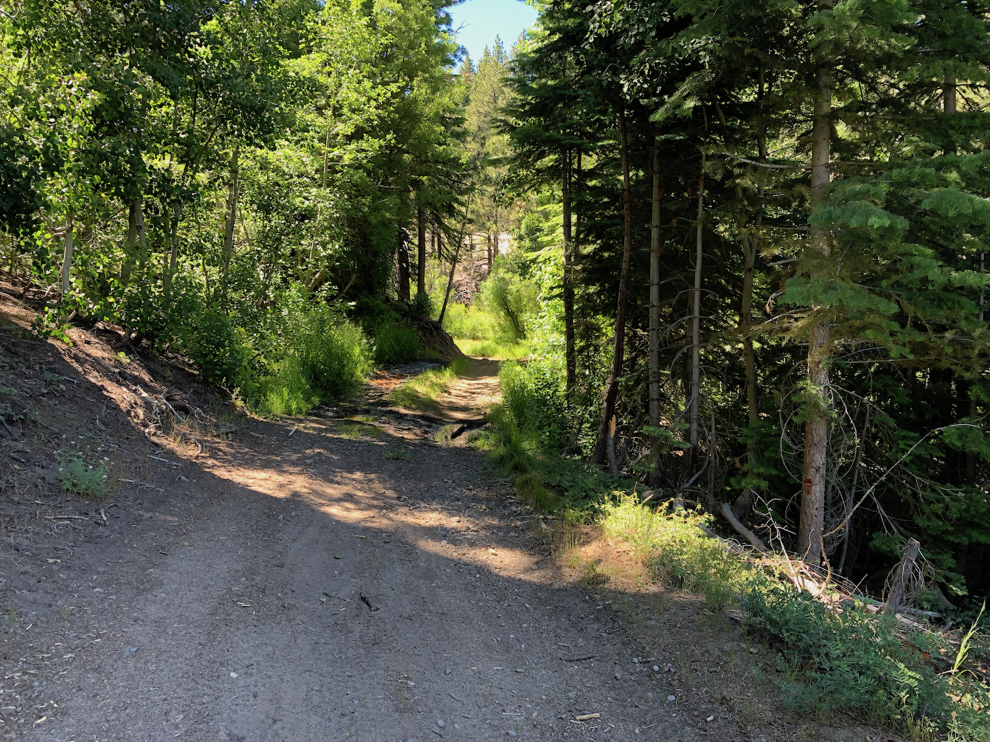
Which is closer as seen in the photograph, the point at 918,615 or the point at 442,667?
the point at 442,667

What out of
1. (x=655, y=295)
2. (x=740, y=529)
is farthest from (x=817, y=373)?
(x=655, y=295)

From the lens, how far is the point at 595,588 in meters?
5.70

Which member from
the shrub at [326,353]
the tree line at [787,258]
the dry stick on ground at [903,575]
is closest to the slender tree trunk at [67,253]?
the shrub at [326,353]

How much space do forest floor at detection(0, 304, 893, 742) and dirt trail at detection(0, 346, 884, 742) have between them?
0.02 meters

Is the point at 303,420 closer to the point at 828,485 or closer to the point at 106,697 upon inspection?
the point at 106,697

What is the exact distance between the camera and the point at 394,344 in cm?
2077

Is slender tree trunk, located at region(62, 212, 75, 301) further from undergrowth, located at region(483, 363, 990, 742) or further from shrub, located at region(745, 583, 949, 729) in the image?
shrub, located at region(745, 583, 949, 729)

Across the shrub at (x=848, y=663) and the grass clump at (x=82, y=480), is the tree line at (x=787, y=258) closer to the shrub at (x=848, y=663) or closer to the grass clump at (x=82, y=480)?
the shrub at (x=848, y=663)

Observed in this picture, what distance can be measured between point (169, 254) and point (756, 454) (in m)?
9.64

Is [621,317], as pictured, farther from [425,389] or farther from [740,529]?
[425,389]

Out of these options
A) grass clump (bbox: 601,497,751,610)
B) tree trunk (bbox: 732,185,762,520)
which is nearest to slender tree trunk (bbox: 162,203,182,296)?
grass clump (bbox: 601,497,751,610)

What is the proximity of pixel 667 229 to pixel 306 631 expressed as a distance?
26.7 feet

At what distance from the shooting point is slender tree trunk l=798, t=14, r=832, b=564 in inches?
257

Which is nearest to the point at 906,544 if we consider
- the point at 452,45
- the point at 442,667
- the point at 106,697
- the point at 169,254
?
the point at 442,667
